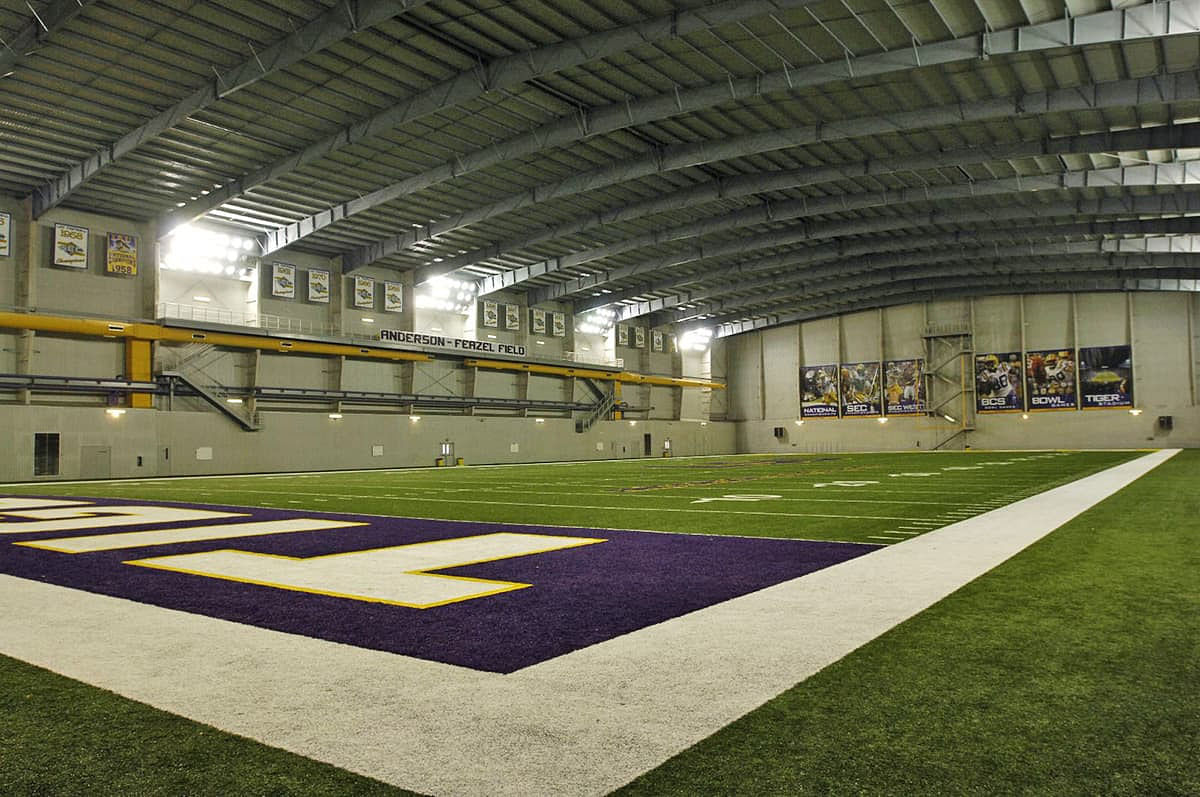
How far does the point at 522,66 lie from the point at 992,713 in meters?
21.9

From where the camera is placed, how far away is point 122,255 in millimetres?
33875

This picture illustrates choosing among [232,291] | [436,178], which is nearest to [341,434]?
[232,291]

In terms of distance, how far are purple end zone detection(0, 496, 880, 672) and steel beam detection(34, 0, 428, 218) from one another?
46.5 feet

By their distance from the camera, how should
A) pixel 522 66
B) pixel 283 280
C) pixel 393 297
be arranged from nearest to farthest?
pixel 522 66 → pixel 283 280 → pixel 393 297

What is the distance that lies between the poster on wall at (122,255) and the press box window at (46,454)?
735 cm

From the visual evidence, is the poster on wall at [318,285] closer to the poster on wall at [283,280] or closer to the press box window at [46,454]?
the poster on wall at [283,280]

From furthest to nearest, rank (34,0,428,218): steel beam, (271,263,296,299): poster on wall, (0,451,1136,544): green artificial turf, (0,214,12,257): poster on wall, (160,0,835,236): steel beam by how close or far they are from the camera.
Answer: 1. (271,263,296,299): poster on wall
2. (0,214,12,257): poster on wall
3. (160,0,835,236): steel beam
4. (34,0,428,218): steel beam
5. (0,451,1136,544): green artificial turf

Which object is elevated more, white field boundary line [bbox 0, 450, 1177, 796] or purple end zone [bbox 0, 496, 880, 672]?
white field boundary line [bbox 0, 450, 1177, 796]

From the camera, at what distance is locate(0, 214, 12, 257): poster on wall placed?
30.9 meters

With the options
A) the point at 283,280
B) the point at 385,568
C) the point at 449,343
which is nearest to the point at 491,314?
the point at 449,343

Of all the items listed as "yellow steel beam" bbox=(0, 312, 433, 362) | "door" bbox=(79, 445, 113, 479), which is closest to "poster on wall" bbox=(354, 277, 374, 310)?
"yellow steel beam" bbox=(0, 312, 433, 362)

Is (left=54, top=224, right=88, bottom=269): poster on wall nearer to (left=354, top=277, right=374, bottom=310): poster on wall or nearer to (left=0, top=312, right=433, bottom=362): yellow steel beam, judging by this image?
(left=0, top=312, right=433, bottom=362): yellow steel beam

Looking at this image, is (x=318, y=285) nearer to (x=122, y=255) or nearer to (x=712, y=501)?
(x=122, y=255)

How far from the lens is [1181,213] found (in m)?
33.7
